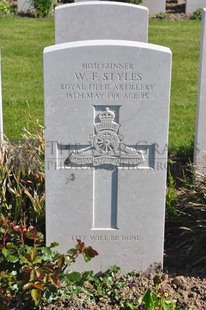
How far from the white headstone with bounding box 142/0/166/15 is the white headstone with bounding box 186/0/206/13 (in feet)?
1.68

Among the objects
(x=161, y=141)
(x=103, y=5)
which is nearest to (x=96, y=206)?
(x=161, y=141)

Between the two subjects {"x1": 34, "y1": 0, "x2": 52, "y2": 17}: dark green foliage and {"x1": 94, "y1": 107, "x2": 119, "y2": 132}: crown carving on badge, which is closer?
{"x1": 94, "y1": 107, "x2": 119, "y2": 132}: crown carving on badge

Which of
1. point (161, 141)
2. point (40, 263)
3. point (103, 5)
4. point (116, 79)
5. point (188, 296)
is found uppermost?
point (103, 5)

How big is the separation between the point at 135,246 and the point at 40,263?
0.77 m

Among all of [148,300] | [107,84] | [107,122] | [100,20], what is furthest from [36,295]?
[100,20]

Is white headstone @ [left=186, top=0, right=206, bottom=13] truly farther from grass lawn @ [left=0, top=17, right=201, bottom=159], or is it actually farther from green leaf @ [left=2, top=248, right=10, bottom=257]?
green leaf @ [left=2, top=248, right=10, bottom=257]

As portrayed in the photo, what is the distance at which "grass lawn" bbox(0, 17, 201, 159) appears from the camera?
24.6 ft

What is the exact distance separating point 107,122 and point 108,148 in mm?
172

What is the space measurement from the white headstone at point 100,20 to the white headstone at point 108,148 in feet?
6.26

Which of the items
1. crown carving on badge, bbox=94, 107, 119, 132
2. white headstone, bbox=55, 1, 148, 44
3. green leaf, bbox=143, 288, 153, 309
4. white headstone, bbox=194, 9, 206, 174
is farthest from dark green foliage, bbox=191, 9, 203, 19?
green leaf, bbox=143, 288, 153, 309

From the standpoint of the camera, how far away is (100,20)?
19.8ft

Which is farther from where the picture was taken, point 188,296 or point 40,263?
point 188,296

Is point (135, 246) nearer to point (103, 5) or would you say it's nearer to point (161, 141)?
point (161, 141)

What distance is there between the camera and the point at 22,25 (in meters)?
13.0
